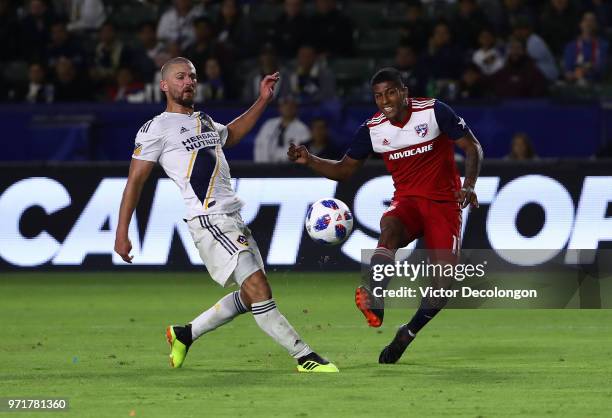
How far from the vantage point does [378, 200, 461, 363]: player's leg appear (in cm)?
963

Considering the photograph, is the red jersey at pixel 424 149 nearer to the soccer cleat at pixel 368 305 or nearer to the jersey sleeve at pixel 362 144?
the jersey sleeve at pixel 362 144

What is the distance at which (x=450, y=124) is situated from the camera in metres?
9.84

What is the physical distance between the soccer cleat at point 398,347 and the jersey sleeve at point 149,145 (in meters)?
2.07

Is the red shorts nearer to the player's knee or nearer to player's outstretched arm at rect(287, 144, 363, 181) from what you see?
player's outstretched arm at rect(287, 144, 363, 181)

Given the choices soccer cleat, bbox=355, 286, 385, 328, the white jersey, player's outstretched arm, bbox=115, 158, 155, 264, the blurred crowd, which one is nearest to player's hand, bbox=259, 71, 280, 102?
the white jersey

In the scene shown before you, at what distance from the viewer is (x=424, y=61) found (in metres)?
18.6

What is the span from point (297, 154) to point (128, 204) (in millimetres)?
1244

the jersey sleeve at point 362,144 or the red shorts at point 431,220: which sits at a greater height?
the jersey sleeve at point 362,144

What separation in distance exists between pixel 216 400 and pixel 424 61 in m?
11.2

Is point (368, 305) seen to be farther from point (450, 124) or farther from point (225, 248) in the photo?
point (450, 124)

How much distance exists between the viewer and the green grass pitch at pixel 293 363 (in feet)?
25.9

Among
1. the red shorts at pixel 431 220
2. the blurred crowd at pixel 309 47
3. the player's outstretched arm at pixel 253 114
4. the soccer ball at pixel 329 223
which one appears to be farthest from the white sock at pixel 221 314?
the blurred crowd at pixel 309 47

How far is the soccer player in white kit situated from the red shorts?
Result: 1.16 meters

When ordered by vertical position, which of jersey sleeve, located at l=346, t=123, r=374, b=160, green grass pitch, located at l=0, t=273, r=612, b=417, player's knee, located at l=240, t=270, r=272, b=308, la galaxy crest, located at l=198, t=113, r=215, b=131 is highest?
la galaxy crest, located at l=198, t=113, r=215, b=131
